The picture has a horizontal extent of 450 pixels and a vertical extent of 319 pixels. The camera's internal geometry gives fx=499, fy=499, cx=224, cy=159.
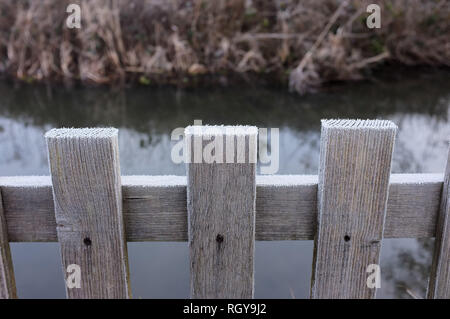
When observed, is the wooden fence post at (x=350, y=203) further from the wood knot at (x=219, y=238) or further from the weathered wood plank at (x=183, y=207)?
the wood knot at (x=219, y=238)

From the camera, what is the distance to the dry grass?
212 inches

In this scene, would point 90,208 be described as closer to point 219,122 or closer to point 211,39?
point 219,122

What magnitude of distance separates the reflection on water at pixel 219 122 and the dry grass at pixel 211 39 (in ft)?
2.71

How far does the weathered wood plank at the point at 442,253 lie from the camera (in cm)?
115

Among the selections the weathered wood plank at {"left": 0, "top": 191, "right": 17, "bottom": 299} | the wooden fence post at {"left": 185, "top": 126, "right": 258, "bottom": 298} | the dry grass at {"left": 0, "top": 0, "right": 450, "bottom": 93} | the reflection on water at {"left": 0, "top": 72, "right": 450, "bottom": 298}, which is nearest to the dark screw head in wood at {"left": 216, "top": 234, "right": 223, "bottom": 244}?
the wooden fence post at {"left": 185, "top": 126, "right": 258, "bottom": 298}

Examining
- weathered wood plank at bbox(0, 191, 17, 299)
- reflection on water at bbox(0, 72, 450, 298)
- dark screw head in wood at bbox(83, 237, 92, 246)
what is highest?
dark screw head in wood at bbox(83, 237, 92, 246)

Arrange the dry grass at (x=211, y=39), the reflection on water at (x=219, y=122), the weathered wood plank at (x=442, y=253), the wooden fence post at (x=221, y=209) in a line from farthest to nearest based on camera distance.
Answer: the dry grass at (x=211, y=39), the reflection on water at (x=219, y=122), the weathered wood plank at (x=442, y=253), the wooden fence post at (x=221, y=209)

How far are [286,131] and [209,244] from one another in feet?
7.28

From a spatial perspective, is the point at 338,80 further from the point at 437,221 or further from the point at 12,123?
the point at 437,221

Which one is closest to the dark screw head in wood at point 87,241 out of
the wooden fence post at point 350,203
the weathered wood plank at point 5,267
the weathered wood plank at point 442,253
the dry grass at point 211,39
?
the weathered wood plank at point 5,267

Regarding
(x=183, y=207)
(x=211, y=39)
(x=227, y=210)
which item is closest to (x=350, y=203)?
(x=227, y=210)

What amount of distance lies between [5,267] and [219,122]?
7.33ft

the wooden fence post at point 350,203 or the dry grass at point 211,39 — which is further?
the dry grass at point 211,39

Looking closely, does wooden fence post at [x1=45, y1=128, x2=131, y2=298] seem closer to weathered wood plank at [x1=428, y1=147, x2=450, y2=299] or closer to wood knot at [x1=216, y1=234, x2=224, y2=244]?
wood knot at [x1=216, y1=234, x2=224, y2=244]
